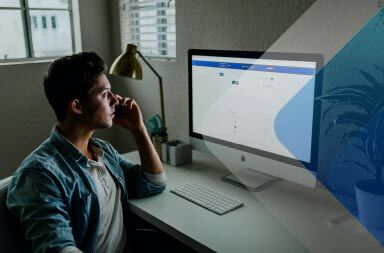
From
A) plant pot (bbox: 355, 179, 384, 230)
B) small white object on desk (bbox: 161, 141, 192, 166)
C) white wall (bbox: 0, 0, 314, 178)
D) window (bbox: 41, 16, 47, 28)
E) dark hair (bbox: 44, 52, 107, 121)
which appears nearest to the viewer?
plant pot (bbox: 355, 179, 384, 230)

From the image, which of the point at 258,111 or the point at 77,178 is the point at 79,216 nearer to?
the point at 77,178

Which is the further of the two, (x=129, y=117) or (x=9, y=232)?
(x=129, y=117)

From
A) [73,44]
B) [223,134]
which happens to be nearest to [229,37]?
[223,134]

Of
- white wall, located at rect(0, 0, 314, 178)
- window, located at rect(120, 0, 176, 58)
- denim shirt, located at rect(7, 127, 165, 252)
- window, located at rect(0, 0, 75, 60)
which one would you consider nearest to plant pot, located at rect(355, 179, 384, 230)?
white wall, located at rect(0, 0, 314, 178)

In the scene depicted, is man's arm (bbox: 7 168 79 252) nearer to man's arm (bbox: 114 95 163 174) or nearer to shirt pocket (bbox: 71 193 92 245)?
shirt pocket (bbox: 71 193 92 245)

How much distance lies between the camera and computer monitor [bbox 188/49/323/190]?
132 centimetres

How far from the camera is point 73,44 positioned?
2.61m

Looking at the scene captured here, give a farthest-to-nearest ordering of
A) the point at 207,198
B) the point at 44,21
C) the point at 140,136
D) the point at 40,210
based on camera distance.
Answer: the point at 44,21, the point at 140,136, the point at 207,198, the point at 40,210

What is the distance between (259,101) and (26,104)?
156 centimetres

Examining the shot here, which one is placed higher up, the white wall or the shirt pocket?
the white wall

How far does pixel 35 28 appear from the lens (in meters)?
2.44

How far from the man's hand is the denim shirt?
231 millimetres

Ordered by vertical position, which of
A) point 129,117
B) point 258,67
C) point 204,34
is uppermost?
point 204,34

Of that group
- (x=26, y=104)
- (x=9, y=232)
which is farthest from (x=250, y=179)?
(x=26, y=104)
